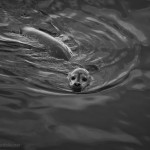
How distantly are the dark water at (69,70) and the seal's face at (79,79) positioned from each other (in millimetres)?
116

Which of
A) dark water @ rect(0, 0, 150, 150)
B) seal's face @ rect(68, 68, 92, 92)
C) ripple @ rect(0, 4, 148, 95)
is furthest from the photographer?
ripple @ rect(0, 4, 148, 95)

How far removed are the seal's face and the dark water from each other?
4.6 inches

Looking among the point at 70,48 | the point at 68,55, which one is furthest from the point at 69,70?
the point at 70,48

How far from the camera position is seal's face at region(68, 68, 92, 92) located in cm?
720

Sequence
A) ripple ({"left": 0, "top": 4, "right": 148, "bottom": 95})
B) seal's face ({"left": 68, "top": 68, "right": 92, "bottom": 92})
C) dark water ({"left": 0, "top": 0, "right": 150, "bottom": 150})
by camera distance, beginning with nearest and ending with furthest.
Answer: dark water ({"left": 0, "top": 0, "right": 150, "bottom": 150}), seal's face ({"left": 68, "top": 68, "right": 92, "bottom": 92}), ripple ({"left": 0, "top": 4, "right": 148, "bottom": 95})

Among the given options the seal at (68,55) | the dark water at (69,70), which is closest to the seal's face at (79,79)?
the seal at (68,55)

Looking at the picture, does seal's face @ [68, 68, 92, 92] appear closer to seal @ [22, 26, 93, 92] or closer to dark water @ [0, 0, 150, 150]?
seal @ [22, 26, 93, 92]

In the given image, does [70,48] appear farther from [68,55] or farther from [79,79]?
[79,79]

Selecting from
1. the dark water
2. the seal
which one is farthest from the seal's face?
the dark water

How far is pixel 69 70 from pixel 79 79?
1.97ft

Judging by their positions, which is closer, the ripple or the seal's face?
the seal's face

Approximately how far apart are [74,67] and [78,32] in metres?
1.79

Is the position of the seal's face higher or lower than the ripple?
lower

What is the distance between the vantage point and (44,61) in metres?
8.15
